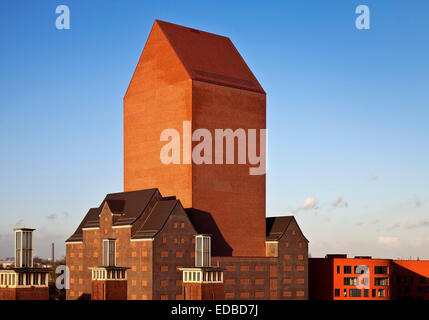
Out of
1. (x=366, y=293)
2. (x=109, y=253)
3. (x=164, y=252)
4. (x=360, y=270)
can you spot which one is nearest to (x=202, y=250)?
(x=164, y=252)

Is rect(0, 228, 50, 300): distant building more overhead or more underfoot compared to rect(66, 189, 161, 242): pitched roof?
more underfoot

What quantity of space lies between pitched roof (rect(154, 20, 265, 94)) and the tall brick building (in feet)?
0.75

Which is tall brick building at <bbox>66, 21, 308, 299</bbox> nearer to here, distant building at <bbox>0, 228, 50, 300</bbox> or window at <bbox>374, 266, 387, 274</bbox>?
distant building at <bbox>0, 228, 50, 300</bbox>

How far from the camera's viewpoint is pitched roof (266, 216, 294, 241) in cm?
14338

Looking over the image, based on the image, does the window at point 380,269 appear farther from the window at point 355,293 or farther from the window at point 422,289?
the window at point 422,289

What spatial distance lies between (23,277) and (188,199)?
3242cm

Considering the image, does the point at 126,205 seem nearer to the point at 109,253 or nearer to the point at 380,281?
the point at 109,253

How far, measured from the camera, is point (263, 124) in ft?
481

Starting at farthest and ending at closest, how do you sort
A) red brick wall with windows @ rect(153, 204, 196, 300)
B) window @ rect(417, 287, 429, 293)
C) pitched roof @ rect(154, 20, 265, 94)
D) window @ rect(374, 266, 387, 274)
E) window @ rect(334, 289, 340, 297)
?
window @ rect(417, 287, 429, 293)
window @ rect(374, 266, 387, 274)
window @ rect(334, 289, 340, 297)
pitched roof @ rect(154, 20, 265, 94)
red brick wall with windows @ rect(153, 204, 196, 300)

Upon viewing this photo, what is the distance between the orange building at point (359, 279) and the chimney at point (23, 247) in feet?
213

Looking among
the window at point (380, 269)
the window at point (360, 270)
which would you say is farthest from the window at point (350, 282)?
the window at point (380, 269)

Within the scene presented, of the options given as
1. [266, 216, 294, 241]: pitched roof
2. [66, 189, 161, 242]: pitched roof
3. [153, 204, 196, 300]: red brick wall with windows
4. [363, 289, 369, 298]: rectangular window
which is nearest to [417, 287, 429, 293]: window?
[363, 289, 369, 298]: rectangular window

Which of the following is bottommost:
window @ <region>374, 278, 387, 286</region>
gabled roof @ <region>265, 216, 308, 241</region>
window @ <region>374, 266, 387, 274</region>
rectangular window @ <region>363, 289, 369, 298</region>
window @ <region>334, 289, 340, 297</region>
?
rectangular window @ <region>363, 289, 369, 298</region>
